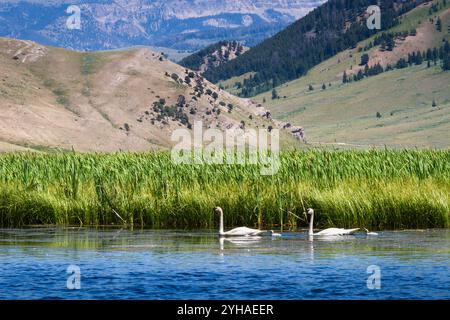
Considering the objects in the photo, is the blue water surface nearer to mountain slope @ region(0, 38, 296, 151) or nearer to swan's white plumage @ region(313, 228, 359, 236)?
swan's white plumage @ region(313, 228, 359, 236)

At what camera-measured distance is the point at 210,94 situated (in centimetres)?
18112

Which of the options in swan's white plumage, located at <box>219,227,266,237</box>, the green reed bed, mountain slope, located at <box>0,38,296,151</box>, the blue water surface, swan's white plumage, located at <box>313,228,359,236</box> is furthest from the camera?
mountain slope, located at <box>0,38,296,151</box>

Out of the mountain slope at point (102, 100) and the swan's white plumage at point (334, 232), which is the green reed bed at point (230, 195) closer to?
the swan's white plumage at point (334, 232)

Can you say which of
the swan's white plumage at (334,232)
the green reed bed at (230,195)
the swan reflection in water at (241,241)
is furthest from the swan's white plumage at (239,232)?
the green reed bed at (230,195)

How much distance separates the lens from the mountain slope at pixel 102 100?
152 meters

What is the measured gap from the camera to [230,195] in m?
33.7

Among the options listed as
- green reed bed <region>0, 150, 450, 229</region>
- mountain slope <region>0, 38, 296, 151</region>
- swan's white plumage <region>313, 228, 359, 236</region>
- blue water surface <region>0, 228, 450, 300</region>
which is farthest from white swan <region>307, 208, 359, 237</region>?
mountain slope <region>0, 38, 296, 151</region>

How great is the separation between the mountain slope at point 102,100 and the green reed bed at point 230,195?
10753 cm

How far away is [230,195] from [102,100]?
139m

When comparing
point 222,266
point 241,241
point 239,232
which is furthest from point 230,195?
point 222,266

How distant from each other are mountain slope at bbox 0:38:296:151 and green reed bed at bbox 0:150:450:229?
108 metres

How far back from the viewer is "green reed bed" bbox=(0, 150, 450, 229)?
1291 inches
